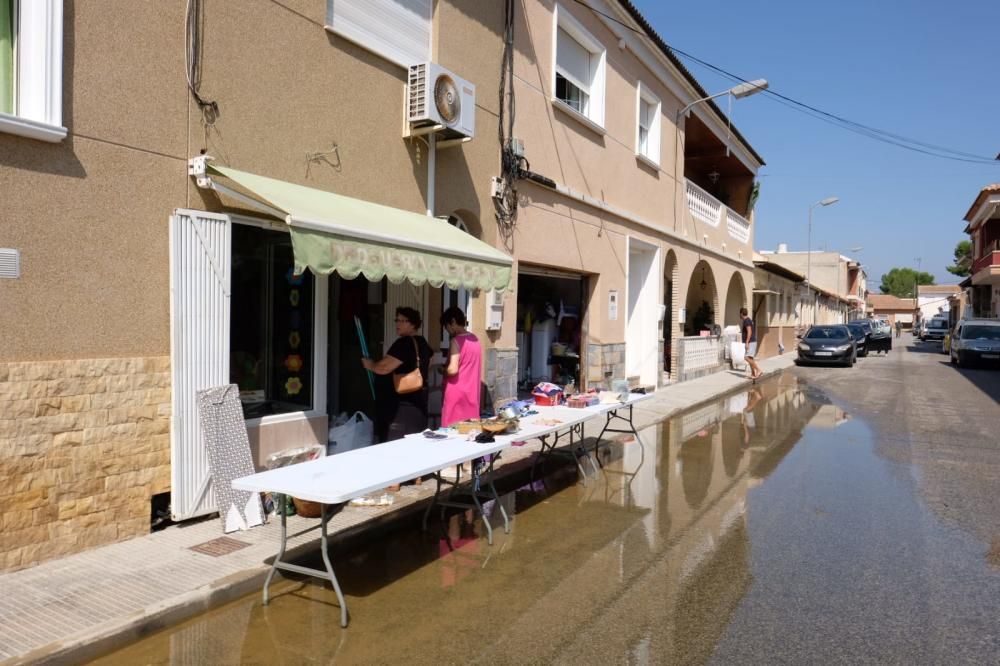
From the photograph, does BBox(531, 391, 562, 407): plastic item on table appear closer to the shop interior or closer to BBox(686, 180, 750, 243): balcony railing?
the shop interior

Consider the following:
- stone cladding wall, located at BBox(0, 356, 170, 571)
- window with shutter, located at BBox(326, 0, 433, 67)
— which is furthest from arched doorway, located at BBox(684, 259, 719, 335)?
stone cladding wall, located at BBox(0, 356, 170, 571)

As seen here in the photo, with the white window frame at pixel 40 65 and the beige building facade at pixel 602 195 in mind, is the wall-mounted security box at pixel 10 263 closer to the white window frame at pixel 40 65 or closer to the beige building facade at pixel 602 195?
the white window frame at pixel 40 65

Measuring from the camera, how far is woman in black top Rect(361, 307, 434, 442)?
6602 mm

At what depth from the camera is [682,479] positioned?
7992mm

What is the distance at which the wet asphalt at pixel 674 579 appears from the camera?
12.6ft

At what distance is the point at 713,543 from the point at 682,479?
7.72 ft

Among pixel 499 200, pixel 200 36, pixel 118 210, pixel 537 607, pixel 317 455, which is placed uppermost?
pixel 200 36

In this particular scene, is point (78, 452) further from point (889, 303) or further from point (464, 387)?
point (889, 303)

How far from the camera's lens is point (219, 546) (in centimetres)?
512

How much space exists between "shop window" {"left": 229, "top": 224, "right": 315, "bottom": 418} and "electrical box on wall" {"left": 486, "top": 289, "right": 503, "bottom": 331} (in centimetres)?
301

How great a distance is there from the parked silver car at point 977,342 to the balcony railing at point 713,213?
912 centimetres

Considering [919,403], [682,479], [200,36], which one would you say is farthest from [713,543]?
[919,403]

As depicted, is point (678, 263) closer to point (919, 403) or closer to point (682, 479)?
point (919, 403)

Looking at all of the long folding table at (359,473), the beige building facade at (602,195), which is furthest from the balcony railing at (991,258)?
the long folding table at (359,473)
